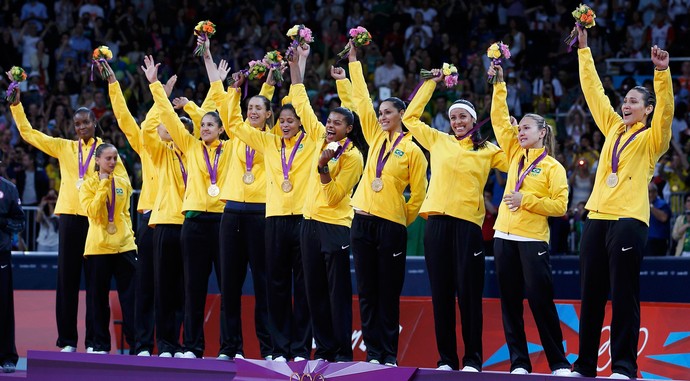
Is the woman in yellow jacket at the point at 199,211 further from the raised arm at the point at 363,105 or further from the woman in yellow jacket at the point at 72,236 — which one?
the raised arm at the point at 363,105

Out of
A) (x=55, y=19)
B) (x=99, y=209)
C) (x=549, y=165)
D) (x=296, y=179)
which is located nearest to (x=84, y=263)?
(x=99, y=209)

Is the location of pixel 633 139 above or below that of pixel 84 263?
above

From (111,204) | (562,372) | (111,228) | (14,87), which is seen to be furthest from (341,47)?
(562,372)

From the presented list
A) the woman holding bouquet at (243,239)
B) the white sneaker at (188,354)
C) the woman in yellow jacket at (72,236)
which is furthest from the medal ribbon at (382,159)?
the woman in yellow jacket at (72,236)

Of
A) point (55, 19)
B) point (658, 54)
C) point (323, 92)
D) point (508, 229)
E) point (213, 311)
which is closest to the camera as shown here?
point (658, 54)

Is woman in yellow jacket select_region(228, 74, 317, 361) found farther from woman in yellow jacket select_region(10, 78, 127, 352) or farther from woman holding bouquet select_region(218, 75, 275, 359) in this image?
woman in yellow jacket select_region(10, 78, 127, 352)

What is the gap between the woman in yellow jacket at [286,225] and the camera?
364 inches

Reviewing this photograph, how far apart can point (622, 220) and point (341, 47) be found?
33.1 ft

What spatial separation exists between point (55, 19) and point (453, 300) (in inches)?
490

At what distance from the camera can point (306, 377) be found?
8695 millimetres

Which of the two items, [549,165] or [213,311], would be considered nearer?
[549,165]

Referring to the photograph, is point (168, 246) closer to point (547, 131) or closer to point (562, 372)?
point (547, 131)

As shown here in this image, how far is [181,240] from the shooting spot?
974 centimetres

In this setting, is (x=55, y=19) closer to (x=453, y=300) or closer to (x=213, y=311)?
(x=213, y=311)
